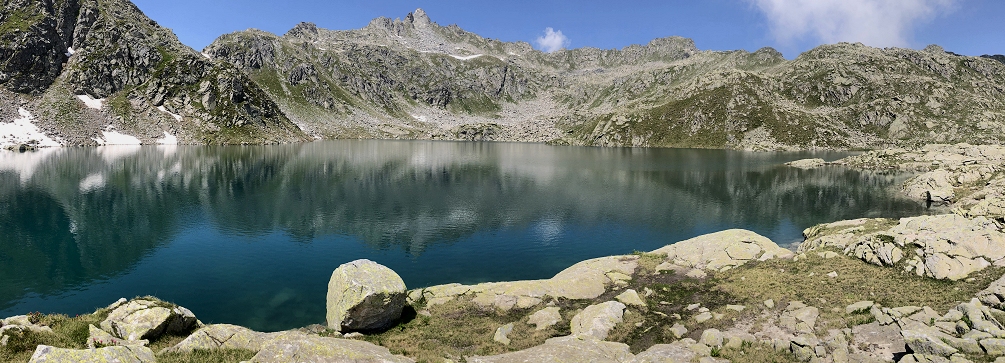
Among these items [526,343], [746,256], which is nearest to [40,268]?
[526,343]

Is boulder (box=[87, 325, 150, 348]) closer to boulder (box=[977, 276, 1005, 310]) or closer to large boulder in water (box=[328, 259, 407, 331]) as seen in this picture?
large boulder in water (box=[328, 259, 407, 331])

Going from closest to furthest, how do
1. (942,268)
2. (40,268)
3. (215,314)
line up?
(942,268) → (215,314) → (40,268)

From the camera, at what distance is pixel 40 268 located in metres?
42.2

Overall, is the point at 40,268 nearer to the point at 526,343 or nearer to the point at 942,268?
the point at 526,343

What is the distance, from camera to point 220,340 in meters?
19.6

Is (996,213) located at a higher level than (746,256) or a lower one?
higher

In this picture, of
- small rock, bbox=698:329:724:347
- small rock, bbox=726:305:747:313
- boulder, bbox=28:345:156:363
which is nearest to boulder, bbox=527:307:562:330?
small rock, bbox=698:329:724:347

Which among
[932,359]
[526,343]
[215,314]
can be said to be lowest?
[215,314]

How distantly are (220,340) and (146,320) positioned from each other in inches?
→ 195

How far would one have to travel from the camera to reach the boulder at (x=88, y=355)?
13.6 meters

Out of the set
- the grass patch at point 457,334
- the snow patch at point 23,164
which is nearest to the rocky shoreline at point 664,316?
the grass patch at point 457,334

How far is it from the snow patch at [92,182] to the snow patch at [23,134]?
116574mm

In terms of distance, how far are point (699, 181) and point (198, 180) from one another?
11658cm

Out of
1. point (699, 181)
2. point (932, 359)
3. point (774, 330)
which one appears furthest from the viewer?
point (699, 181)
